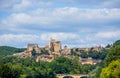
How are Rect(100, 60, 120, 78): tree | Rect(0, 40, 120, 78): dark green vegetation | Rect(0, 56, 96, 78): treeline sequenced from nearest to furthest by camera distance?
Rect(100, 60, 120, 78): tree → Rect(0, 40, 120, 78): dark green vegetation → Rect(0, 56, 96, 78): treeline

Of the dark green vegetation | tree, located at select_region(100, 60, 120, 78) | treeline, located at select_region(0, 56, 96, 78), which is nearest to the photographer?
tree, located at select_region(100, 60, 120, 78)

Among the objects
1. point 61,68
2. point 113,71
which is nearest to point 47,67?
point 61,68

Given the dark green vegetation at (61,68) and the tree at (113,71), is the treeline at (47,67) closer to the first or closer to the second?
the dark green vegetation at (61,68)

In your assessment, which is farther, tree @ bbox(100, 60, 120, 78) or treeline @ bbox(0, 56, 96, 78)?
treeline @ bbox(0, 56, 96, 78)

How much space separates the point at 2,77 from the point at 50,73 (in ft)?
175

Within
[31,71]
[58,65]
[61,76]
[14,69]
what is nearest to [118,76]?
[14,69]

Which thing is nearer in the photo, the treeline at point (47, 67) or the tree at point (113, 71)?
the tree at point (113, 71)

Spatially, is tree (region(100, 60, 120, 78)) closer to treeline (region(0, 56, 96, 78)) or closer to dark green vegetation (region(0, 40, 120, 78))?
dark green vegetation (region(0, 40, 120, 78))

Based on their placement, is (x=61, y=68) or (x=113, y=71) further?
(x=61, y=68)

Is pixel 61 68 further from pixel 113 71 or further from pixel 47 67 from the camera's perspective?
pixel 113 71

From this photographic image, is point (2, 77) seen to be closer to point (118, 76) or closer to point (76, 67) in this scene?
point (118, 76)

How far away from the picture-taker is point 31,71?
14000 centimetres

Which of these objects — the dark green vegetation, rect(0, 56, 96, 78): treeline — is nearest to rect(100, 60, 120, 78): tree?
the dark green vegetation

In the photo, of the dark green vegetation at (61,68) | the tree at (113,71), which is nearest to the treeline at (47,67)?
the dark green vegetation at (61,68)
